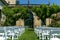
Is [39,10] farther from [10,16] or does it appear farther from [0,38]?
[0,38]

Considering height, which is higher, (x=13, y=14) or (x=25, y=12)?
(x=25, y=12)

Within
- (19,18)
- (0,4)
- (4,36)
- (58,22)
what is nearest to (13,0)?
(0,4)

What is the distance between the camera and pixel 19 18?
41.2m

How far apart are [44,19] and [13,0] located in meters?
21.9

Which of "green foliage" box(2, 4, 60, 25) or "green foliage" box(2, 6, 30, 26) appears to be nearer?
"green foliage" box(2, 4, 60, 25)

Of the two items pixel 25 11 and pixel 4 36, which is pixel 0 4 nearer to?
pixel 25 11

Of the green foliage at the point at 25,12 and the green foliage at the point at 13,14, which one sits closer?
the green foliage at the point at 25,12

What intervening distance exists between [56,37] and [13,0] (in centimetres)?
5086

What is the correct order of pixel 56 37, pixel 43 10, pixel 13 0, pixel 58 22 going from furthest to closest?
pixel 13 0, pixel 43 10, pixel 58 22, pixel 56 37

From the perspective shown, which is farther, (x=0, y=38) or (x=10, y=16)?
(x=10, y=16)

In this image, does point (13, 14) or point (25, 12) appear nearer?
point (13, 14)

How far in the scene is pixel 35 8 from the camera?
39688mm

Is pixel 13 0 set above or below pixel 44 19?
above

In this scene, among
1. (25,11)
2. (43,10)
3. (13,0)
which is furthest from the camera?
(13,0)
